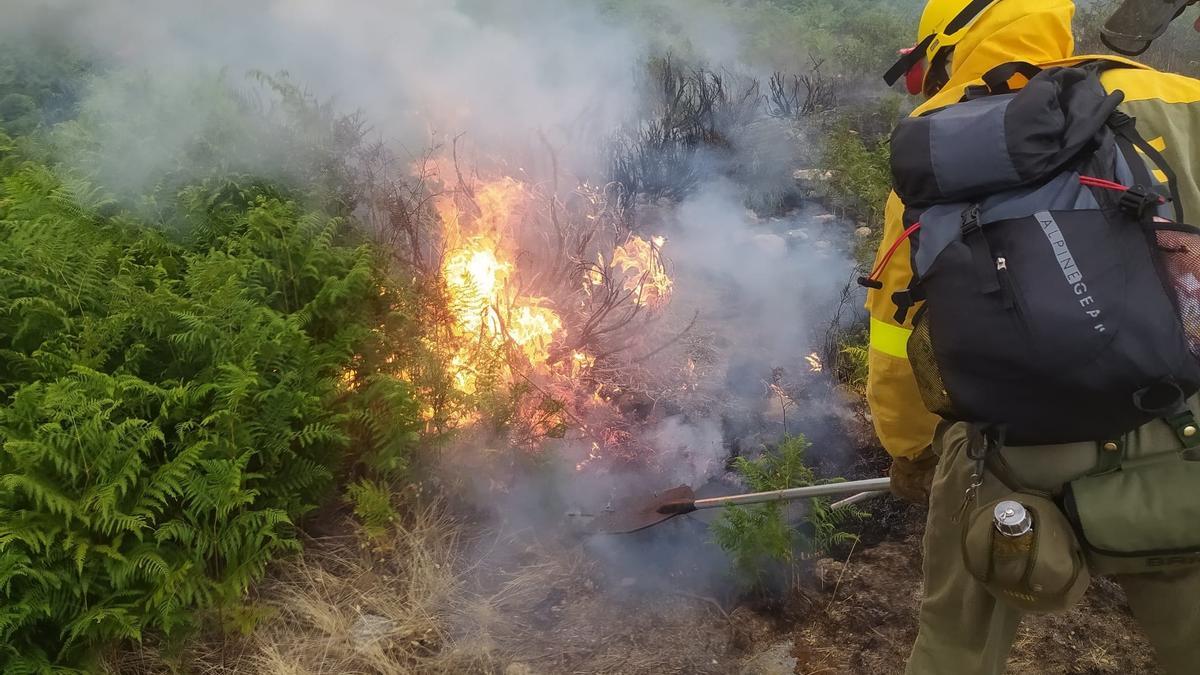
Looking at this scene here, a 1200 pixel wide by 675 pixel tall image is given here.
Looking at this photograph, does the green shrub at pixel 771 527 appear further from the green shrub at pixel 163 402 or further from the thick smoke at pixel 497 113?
the green shrub at pixel 163 402

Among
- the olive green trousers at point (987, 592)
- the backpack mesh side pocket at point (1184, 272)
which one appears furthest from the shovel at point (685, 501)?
the backpack mesh side pocket at point (1184, 272)

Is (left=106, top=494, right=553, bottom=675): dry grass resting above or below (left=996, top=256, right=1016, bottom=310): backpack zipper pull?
below

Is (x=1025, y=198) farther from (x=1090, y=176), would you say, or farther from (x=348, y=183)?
(x=348, y=183)

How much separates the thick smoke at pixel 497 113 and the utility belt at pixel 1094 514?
1.77 meters

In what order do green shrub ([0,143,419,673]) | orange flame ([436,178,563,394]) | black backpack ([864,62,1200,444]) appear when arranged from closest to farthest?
black backpack ([864,62,1200,444])
green shrub ([0,143,419,673])
orange flame ([436,178,563,394])

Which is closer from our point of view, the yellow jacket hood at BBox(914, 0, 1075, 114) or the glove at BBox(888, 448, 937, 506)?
the yellow jacket hood at BBox(914, 0, 1075, 114)

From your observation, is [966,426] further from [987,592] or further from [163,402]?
[163,402]

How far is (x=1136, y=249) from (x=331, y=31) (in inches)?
236

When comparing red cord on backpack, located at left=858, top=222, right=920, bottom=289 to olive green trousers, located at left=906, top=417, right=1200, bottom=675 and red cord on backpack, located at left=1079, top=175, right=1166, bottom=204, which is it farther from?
olive green trousers, located at left=906, top=417, right=1200, bottom=675

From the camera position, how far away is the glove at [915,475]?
2.57 m

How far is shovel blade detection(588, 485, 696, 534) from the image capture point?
3.22 metres

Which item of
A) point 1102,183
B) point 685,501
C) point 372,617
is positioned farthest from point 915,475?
point 372,617

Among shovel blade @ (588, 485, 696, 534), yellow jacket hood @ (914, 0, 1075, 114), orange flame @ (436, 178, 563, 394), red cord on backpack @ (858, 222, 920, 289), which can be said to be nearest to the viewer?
red cord on backpack @ (858, 222, 920, 289)

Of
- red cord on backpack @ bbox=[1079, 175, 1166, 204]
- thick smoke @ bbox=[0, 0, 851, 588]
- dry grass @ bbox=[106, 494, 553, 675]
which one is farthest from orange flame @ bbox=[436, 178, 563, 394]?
red cord on backpack @ bbox=[1079, 175, 1166, 204]
